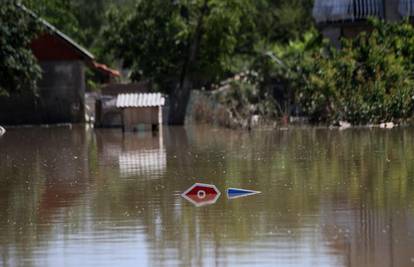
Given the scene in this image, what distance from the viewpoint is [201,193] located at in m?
16.3

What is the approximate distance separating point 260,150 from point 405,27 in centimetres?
1267

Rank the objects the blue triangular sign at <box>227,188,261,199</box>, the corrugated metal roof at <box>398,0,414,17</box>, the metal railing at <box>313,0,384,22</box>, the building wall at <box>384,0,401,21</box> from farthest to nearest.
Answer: the metal railing at <box>313,0,384,22</box>, the building wall at <box>384,0,401,21</box>, the corrugated metal roof at <box>398,0,414,17</box>, the blue triangular sign at <box>227,188,261,199</box>

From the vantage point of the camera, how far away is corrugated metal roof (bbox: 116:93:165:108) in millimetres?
38500

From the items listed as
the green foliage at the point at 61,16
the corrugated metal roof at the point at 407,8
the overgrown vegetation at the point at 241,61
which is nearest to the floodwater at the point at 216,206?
the overgrown vegetation at the point at 241,61

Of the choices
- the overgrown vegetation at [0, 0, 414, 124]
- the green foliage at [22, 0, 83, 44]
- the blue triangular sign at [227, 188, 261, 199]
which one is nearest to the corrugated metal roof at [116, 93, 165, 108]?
the overgrown vegetation at [0, 0, 414, 124]

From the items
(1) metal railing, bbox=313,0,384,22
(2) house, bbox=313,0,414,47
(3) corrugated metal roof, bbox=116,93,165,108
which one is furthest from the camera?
(1) metal railing, bbox=313,0,384,22

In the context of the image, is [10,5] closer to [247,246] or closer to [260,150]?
[260,150]

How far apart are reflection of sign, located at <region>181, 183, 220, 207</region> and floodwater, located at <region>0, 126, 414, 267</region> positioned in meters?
0.19

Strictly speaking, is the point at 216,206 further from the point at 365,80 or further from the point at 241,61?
the point at 241,61

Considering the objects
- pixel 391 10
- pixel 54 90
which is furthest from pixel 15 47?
pixel 391 10

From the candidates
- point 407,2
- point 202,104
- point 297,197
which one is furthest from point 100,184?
point 202,104

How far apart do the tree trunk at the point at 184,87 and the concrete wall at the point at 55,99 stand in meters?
5.30

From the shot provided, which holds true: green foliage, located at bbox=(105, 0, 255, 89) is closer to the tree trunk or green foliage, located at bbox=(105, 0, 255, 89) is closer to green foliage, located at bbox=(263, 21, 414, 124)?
the tree trunk

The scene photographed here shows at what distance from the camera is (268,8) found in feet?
211
